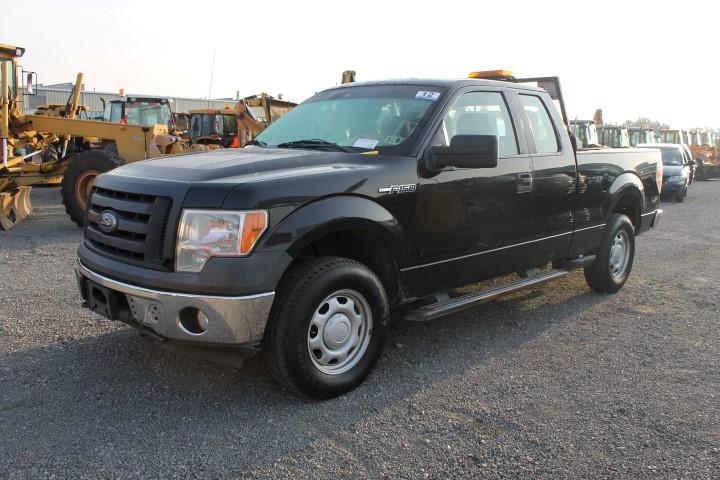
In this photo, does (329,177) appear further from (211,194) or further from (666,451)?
(666,451)

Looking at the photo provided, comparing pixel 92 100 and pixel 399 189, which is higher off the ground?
pixel 92 100

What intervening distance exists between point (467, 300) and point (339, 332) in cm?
112

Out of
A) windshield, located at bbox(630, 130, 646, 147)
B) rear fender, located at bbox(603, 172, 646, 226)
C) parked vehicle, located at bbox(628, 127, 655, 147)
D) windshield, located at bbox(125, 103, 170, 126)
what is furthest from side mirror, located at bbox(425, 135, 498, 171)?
windshield, located at bbox(630, 130, 646, 147)

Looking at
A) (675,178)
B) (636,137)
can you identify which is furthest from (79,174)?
(636,137)

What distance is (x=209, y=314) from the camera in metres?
3.14

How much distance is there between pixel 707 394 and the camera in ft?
12.4

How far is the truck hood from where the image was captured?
3371 mm

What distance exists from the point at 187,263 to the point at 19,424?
1240mm

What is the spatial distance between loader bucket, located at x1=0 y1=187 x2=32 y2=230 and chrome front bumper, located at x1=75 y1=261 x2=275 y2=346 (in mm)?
7463

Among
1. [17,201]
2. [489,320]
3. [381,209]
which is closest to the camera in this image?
[381,209]

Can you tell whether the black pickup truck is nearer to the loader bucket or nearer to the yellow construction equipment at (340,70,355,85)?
the loader bucket

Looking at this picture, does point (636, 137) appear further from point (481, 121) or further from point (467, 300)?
point (467, 300)

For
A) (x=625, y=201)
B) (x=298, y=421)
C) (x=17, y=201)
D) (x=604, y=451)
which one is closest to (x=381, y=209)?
(x=298, y=421)

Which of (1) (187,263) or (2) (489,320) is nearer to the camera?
(1) (187,263)
